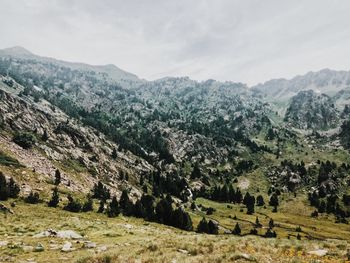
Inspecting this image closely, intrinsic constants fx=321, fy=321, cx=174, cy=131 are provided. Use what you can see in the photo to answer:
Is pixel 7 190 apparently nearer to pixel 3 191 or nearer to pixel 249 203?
pixel 3 191

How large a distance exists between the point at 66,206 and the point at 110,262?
223 feet

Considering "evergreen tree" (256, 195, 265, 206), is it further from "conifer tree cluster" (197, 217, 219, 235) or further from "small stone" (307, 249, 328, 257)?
"small stone" (307, 249, 328, 257)

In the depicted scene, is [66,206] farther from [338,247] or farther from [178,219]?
[338,247]

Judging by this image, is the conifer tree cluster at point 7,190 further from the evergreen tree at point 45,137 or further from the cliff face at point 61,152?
the evergreen tree at point 45,137

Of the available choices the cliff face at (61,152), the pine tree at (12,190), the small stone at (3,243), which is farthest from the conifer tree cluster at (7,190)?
the small stone at (3,243)

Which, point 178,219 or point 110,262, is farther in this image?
point 178,219

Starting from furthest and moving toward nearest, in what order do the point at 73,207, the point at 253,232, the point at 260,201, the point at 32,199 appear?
the point at 260,201
the point at 253,232
the point at 73,207
the point at 32,199

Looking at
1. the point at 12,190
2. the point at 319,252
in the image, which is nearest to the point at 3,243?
the point at 319,252

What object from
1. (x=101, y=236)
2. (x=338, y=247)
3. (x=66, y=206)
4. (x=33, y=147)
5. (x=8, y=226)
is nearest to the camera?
(x=338, y=247)

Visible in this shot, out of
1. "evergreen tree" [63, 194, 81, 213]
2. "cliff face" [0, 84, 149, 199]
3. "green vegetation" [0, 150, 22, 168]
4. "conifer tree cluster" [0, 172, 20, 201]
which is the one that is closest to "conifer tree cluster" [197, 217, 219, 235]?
"evergreen tree" [63, 194, 81, 213]

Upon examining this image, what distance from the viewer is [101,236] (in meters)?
36.2

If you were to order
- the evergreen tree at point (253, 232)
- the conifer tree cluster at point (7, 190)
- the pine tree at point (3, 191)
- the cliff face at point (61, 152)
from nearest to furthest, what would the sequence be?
the pine tree at point (3, 191)
the conifer tree cluster at point (7, 190)
the cliff face at point (61, 152)
the evergreen tree at point (253, 232)

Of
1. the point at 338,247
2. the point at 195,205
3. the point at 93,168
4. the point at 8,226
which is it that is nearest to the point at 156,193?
the point at 195,205

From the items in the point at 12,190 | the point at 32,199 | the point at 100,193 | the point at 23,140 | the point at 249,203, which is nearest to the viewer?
the point at 12,190
